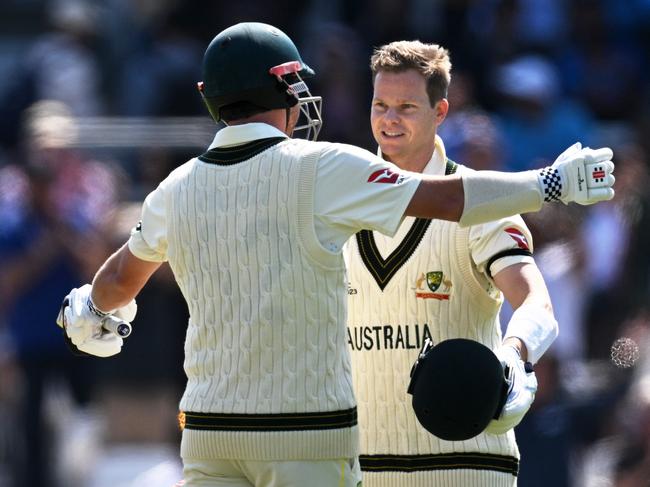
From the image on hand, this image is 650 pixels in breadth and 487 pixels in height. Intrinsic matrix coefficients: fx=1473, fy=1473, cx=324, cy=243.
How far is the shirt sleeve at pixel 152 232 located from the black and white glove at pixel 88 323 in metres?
0.35

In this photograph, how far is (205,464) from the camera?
4.62 m

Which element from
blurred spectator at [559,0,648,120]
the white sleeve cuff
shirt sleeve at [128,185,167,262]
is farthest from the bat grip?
blurred spectator at [559,0,648,120]

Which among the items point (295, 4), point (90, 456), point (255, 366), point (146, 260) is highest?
point (295, 4)

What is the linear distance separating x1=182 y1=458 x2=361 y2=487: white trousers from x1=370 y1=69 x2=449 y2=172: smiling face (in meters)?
1.30

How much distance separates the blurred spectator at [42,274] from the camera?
9766mm

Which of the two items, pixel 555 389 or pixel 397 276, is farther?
pixel 555 389

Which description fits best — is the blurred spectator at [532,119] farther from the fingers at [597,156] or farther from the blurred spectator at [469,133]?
the fingers at [597,156]

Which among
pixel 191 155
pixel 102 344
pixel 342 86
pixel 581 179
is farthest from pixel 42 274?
pixel 581 179

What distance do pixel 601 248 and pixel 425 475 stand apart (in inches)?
194

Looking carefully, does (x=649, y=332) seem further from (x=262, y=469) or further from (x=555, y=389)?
(x=262, y=469)

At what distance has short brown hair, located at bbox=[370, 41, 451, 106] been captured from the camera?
5.38 metres

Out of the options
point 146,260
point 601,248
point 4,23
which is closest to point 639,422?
point 601,248

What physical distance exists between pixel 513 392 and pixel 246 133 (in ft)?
3.84

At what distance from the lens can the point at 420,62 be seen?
539 centimetres
